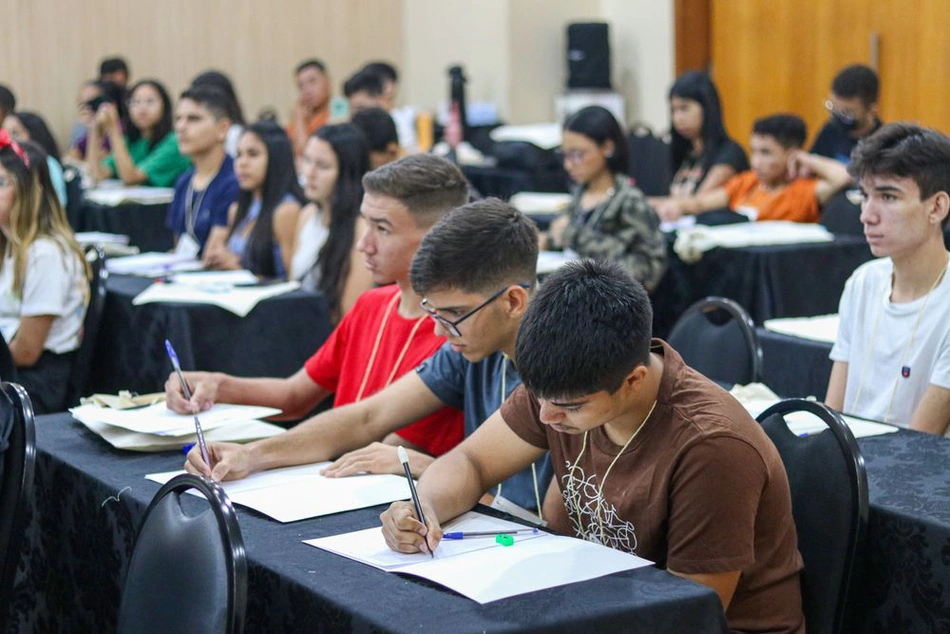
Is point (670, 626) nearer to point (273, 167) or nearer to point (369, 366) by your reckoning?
point (369, 366)

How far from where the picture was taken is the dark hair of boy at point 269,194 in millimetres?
4539

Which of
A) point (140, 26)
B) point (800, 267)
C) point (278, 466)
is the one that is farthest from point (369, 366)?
point (140, 26)

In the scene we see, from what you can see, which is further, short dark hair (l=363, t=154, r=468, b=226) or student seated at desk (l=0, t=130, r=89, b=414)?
student seated at desk (l=0, t=130, r=89, b=414)

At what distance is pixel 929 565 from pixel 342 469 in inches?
36.6

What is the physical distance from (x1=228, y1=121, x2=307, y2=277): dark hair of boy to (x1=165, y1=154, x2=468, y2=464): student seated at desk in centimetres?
183

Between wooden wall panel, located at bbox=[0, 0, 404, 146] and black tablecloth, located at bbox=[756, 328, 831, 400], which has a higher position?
wooden wall panel, located at bbox=[0, 0, 404, 146]

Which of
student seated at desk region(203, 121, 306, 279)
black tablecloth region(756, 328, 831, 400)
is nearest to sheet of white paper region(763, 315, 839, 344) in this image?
black tablecloth region(756, 328, 831, 400)

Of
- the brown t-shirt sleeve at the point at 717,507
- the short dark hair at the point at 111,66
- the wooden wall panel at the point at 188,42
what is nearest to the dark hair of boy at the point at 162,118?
the short dark hair at the point at 111,66

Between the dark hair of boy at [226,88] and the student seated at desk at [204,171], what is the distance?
110 mm

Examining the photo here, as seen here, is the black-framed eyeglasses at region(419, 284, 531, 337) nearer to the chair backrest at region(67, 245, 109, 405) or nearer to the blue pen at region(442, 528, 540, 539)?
the blue pen at region(442, 528, 540, 539)

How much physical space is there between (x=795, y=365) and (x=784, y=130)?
2.43m

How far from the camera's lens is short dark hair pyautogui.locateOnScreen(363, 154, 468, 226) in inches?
102

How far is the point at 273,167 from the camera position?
186 inches

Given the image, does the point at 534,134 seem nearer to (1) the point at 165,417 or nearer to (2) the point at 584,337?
(1) the point at 165,417
